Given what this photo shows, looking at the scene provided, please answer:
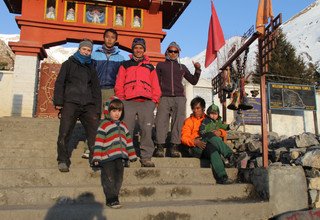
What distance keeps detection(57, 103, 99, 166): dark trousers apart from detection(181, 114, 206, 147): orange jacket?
4.77 feet

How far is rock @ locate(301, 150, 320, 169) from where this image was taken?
3828mm

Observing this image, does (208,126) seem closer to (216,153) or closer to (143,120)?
(216,153)

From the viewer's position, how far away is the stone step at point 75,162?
14.1 ft

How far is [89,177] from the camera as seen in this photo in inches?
153

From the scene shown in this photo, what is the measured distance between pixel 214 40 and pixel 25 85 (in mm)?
6671

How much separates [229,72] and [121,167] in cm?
361

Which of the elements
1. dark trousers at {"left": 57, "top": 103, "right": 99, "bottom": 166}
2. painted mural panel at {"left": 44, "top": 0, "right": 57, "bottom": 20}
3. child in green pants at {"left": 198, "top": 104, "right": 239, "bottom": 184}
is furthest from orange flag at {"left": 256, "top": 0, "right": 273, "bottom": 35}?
painted mural panel at {"left": 44, "top": 0, "right": 57, "bottom": 20}

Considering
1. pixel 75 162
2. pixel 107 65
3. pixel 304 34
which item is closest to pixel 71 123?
pixel 75 162

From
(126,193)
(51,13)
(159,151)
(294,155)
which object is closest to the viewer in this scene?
(126,193)

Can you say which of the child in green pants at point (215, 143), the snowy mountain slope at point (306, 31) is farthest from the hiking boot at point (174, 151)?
the snowy mountain slope at point (306, 31)

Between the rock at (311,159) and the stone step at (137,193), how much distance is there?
0.72 m

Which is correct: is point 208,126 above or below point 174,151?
above

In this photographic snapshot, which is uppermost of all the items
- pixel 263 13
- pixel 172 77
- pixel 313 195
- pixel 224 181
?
pixel 263 13

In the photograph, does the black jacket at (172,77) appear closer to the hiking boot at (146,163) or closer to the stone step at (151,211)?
the hiking boot at (146,163)
